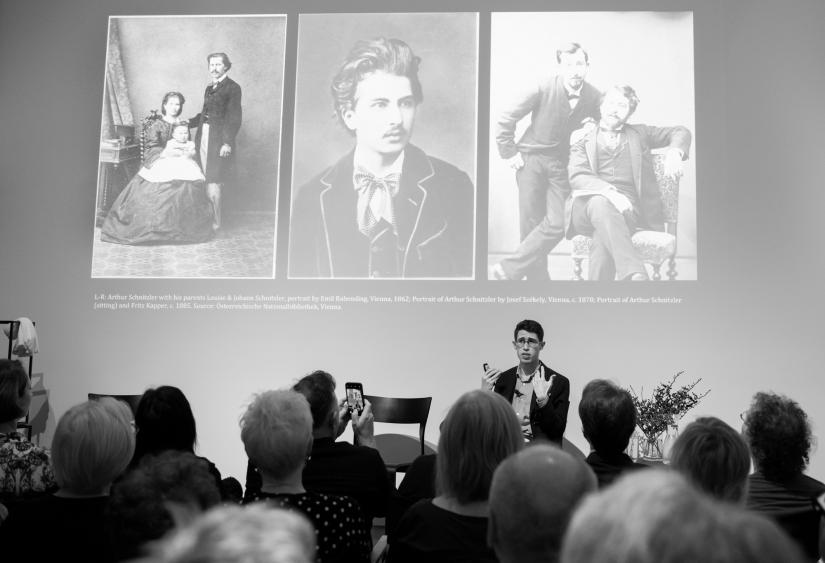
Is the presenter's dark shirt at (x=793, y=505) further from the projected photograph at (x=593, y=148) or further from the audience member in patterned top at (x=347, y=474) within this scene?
the projected photograph at (x=593, y=148)

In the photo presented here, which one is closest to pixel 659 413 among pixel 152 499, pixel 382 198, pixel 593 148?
pixel 593 148

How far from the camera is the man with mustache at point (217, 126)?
218 inches

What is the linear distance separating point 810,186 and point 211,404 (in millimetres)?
4809

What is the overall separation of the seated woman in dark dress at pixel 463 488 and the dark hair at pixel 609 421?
71cm

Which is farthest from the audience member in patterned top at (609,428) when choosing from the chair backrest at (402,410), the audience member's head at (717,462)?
the chair backrest at (402,410)

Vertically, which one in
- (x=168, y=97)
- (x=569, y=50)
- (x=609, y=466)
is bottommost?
(x=609, y=466)

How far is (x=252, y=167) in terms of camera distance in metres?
5.56

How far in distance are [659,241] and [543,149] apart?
1.10m

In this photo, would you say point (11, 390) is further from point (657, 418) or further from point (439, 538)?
point (657, 418)

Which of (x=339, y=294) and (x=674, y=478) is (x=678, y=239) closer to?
(x=339, y=294)

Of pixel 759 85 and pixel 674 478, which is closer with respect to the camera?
pixel 674 478

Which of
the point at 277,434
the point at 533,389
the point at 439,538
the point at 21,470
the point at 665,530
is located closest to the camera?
the point at 665,530

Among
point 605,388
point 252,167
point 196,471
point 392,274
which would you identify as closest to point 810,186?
point 392,274

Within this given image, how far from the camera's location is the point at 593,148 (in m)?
5.33
